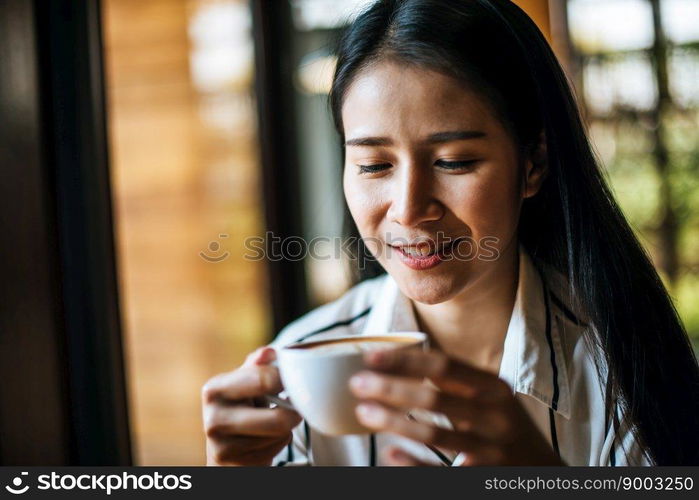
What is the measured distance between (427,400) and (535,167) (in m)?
0.35

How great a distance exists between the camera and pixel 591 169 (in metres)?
0.66

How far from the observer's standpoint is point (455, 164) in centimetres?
59

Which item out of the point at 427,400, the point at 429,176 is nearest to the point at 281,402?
the point at 427,400

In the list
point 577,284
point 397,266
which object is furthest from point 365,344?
point 577,284

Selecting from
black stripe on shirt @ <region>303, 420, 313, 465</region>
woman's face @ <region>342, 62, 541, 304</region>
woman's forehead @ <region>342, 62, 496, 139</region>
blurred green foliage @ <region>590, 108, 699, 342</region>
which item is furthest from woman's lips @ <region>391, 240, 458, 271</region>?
blurred green foliage @ <region>590, 108, 699, 342</region>

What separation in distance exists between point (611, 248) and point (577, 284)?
0.05m

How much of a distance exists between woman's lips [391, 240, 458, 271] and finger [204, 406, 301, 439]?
0.19 metres

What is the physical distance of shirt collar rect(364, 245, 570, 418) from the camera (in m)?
0.67

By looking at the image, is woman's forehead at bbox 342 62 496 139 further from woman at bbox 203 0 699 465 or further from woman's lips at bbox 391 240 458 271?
woman's lips at bbox 391 240 458 271

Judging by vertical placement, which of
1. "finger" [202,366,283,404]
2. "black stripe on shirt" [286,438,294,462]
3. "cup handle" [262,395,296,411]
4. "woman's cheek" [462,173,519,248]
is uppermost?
Result: "woman's cheek" [462,173,519,248]

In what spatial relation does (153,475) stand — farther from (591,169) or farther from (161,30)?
(161,30)

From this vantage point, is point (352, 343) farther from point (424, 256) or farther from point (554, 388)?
point (554, 388)

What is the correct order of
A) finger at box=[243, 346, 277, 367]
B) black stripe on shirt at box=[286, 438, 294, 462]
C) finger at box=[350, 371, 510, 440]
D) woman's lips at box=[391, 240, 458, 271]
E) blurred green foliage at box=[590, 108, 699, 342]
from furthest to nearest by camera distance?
1. blurred green foliage at box=[590, 108, 699, 342]
2. black stripe on shirt at box=[286, 438, 294, 462]
3. woman's lips at box=[391, 240, 458, 271]
4. finger at box=[243, 346, 277, 367]
5. finger at box=[350, 371, 510, 440]

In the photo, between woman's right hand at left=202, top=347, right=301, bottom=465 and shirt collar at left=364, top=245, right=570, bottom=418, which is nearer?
woman's right hand at left=202, top=347, right=301, bottom=465
